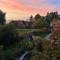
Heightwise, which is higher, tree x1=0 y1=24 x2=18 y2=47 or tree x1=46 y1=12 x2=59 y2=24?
tree x1=46 y1=12 x2=59 y2=24

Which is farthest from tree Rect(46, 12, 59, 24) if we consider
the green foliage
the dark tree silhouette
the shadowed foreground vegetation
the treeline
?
the dark tree silhouette

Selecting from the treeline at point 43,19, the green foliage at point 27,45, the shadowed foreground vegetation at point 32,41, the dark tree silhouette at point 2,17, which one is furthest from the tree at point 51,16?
the dark tree silhouette at point 2,17

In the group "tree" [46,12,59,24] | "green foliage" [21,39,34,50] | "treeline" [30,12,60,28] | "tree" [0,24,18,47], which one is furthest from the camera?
"tree" [46,12,59,24]

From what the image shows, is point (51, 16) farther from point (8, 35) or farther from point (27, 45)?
point (8, 35)

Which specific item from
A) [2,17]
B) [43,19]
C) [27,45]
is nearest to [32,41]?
[27,45]

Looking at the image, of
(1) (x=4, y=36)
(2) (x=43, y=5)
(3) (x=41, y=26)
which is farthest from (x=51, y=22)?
(1) (x=4, y=36)

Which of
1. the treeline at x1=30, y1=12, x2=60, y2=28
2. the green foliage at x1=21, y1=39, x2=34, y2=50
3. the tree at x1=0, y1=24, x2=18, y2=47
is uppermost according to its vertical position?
the treeline at x1=30, y1=12, x2=60, y2=28

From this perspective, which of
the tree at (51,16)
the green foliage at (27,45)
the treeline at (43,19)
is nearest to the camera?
the green foliage at (27,45)

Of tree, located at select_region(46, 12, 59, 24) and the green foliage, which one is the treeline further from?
the green foliage

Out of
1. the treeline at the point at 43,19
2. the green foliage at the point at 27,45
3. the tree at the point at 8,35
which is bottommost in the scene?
the green foliage at the point at 27,45

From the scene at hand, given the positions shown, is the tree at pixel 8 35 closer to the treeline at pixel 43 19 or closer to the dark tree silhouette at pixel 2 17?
the dark tree silhouette at pixel 2 17

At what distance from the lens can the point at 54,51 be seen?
19.2 feet

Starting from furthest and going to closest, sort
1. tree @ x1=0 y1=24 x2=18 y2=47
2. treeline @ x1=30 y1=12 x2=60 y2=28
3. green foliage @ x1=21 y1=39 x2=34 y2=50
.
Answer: treeline @ x1=30 y1=12 x2=60 y2=28, green foliage @ x1=21 y1=39 x2=34 y2=50, tree @ x1=0 y1=24 x2=18 y2=47

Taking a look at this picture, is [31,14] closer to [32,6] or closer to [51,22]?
[32,6]
